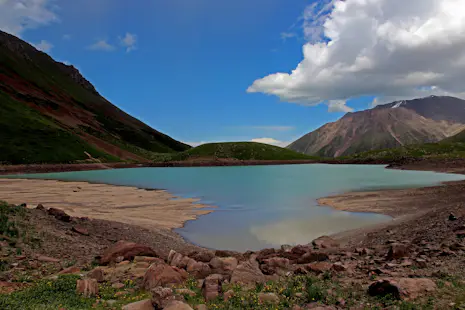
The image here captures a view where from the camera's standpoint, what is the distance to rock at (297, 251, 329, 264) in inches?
613

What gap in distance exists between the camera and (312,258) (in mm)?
15641

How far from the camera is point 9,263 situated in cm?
1373

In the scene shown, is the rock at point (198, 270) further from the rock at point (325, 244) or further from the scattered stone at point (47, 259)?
the rock at point (325, 244)

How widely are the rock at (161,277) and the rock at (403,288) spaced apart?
6.73m

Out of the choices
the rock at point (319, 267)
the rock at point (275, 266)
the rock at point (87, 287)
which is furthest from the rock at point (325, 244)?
the rock at point (87, 287)

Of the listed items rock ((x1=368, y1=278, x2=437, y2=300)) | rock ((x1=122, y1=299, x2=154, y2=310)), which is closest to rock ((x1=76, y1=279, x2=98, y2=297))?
rock ((x1=122, y1=299, x2=154, y2=310))

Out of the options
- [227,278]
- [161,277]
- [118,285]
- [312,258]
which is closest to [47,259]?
[118,285]

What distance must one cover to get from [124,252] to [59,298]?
17.0 ft

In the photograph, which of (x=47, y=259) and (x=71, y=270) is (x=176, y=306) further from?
(x=47, y=259)

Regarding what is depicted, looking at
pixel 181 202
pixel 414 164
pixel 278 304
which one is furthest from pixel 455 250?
pixel 414 164

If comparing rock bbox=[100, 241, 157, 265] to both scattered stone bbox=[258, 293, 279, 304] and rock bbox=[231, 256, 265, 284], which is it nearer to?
rock bbox=[231, 256, 265, 284]

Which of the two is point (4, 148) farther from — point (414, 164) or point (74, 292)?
point (414, 164)

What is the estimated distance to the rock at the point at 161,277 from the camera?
438 inches

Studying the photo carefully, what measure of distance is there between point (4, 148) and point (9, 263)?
16192cm
